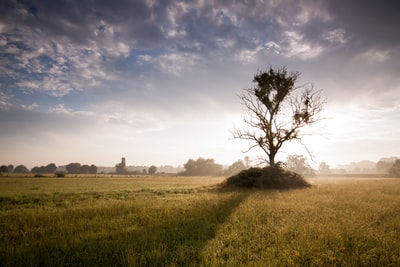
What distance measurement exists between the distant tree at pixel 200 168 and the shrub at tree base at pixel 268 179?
96725 millimetres

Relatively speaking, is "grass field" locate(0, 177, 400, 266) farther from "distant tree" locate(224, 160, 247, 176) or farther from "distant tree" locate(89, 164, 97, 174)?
"distant tree" locate(89, 164, 97, 174)

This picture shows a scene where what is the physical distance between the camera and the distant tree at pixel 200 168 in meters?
123

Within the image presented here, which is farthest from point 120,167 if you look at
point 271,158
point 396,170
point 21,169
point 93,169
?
point 396,170

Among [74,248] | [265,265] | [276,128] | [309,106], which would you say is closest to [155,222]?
[74,248]

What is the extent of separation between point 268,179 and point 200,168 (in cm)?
10031

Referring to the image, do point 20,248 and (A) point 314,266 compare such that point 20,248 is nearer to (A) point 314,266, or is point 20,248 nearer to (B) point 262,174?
(A) point 314,266

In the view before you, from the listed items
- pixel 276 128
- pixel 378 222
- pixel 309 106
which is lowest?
pixel 378 222

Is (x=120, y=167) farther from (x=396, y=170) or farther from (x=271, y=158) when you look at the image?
(x=396, y=170)

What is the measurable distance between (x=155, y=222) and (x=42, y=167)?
180053 millimetres

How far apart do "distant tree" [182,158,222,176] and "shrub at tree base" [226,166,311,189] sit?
317ft

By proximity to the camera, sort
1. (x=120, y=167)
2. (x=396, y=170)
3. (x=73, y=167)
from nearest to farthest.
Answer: (x=396, y=170) < (x=120, y=167) < (x=73, y=167)

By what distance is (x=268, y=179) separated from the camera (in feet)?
81.1

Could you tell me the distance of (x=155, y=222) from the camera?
8148 mm

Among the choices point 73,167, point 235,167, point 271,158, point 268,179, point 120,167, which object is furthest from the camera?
point 73,167
